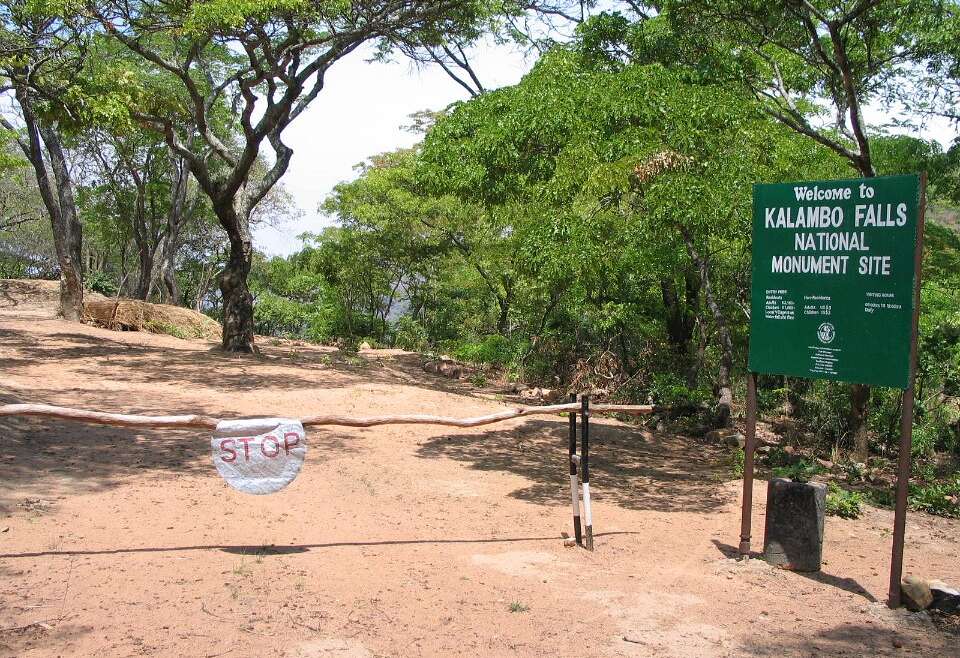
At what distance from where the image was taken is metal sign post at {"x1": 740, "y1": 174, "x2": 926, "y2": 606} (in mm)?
5703

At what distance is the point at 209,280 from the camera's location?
3694 cm

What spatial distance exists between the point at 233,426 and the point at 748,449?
4.13 m

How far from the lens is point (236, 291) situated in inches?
703

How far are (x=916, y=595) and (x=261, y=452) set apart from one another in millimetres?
4669

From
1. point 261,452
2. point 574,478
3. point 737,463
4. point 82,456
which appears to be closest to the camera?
point 261,452

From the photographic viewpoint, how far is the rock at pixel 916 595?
554cm

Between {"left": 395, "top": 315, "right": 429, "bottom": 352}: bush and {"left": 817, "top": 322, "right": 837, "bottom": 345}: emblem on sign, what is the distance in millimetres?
21003

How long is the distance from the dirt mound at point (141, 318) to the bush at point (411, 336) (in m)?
6.89

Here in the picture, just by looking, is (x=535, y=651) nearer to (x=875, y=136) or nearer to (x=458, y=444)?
(x=458, y=444)

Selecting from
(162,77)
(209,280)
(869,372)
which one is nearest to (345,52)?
(162,77)

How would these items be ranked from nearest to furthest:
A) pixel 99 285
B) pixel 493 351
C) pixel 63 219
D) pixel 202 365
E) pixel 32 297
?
pixel 202 365
pixel 493 351
pixel 63 219
pixel 32 297
pixel 99 285

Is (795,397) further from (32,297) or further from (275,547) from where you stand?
(32,297)

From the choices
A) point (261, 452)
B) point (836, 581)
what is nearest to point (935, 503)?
point (836, 581)

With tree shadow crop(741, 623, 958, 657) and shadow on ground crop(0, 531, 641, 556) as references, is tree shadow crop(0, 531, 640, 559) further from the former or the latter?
tree shadow crop(741, 623, 958, 657)
